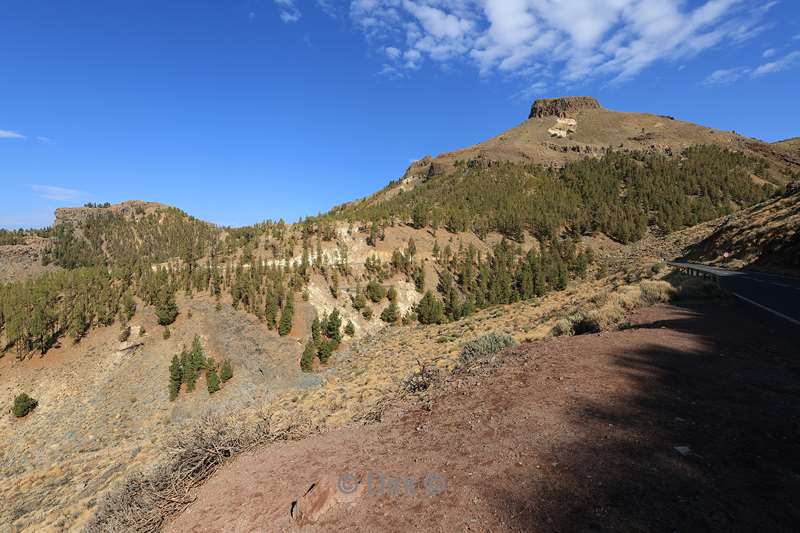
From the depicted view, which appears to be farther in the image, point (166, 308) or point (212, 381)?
point (166, 308)

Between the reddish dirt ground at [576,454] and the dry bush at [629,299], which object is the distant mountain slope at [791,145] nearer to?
the dry bush at [629,299]

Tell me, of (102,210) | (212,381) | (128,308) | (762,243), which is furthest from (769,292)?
(102,210)

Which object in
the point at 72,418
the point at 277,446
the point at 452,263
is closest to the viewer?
the point at 277,446

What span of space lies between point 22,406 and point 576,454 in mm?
31767

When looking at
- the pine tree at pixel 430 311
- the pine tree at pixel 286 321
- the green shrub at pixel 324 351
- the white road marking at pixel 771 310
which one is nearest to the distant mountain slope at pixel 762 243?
the white road marking at pixel 771 310

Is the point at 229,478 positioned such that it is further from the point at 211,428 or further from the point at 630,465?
the point at 630,465

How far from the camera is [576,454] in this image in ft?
17.0

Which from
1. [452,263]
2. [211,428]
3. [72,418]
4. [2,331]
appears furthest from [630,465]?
[2,331]

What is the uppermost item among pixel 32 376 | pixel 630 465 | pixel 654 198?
pixel 654 198

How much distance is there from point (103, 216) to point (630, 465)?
6063 inches

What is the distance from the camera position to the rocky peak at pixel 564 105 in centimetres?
13562

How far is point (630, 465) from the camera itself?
185 inches

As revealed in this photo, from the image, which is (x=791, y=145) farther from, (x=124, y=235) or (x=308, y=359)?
(x=124, y=235)

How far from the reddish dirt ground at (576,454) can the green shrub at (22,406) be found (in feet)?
83.3
